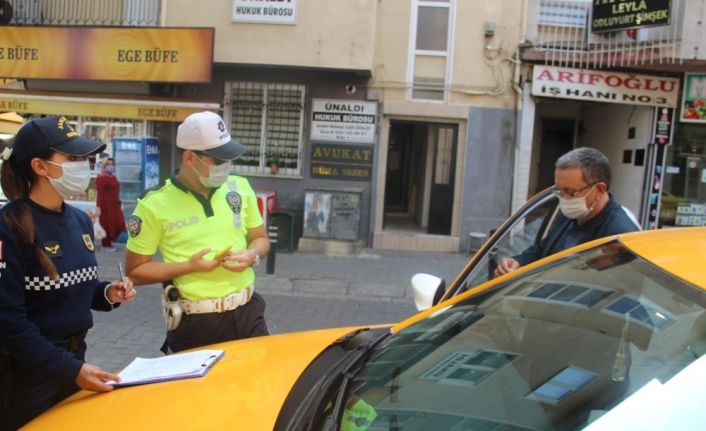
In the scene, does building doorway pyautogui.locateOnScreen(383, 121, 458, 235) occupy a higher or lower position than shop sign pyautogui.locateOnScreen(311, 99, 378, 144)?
lower

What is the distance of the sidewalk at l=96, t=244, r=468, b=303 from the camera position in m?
7.93

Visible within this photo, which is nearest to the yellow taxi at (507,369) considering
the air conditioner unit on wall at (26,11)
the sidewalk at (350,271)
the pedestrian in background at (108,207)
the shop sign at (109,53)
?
the sidewalk at (350,271)

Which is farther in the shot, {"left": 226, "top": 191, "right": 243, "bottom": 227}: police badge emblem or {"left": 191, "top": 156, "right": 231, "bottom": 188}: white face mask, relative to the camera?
{"left": 226, "top": 191, "right": 243, "bottom": 227}: police badge emblem

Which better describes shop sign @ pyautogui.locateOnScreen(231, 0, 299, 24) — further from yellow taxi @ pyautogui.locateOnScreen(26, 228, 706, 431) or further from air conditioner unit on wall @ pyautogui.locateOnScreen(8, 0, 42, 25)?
yellow taxi @ pyautogui.locateOnScreen(26, 228, 706, 431)

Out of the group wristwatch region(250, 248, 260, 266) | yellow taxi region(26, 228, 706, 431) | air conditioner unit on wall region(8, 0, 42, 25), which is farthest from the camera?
air conditioner unit on wall region(8, 0, 42, 25)

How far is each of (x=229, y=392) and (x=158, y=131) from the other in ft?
35.3

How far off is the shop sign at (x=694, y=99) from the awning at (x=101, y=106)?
340 inches

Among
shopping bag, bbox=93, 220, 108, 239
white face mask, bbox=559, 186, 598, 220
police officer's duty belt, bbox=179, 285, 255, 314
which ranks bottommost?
shopping bag, bbox=93, 220, 108, 239

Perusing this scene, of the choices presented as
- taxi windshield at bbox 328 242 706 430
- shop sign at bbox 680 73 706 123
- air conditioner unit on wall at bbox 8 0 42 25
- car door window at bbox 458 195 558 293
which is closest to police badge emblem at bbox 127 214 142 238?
taxi windshield at bbox 328 242 706 430

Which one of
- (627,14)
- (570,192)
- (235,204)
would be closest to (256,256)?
(235,204)

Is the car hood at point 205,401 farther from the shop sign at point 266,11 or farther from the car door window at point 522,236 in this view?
the shop sign at point 266,11

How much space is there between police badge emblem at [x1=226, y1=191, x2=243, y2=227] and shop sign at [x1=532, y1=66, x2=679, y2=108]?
352 inches

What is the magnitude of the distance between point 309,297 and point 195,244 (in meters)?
5.07

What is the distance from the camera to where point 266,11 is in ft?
33.9
